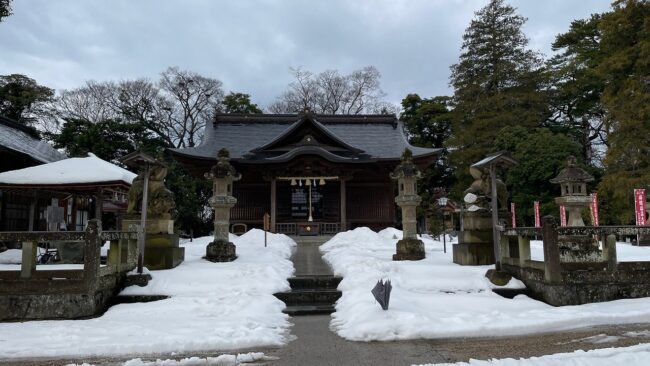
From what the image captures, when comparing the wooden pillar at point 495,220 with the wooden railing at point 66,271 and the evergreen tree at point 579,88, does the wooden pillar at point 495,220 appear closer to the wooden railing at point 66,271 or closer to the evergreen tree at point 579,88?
the wooden railing at point 66,271

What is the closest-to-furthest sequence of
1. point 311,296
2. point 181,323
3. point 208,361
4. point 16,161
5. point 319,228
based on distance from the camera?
point 208,361
point 181,323
point 311,296
point 16,161
point 319,228

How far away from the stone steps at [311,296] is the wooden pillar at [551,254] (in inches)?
134

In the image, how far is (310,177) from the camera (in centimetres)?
2172

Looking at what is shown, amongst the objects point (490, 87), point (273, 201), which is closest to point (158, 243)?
point (273, 201)

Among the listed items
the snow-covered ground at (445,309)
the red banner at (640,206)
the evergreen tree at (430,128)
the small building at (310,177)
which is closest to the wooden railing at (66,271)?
the snow-covered ground at (445,309)

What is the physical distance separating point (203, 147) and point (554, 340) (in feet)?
72.6

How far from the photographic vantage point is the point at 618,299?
652 cm

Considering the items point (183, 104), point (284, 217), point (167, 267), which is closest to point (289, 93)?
point (183, 104)

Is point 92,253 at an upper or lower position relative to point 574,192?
lower

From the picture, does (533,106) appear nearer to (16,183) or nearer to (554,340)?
(554,340)

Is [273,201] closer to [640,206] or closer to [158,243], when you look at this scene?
[158,243]

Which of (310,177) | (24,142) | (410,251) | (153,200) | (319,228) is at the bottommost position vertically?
(410,251)

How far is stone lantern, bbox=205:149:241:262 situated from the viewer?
31.4 feet

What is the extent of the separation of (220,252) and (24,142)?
52.1 feet
